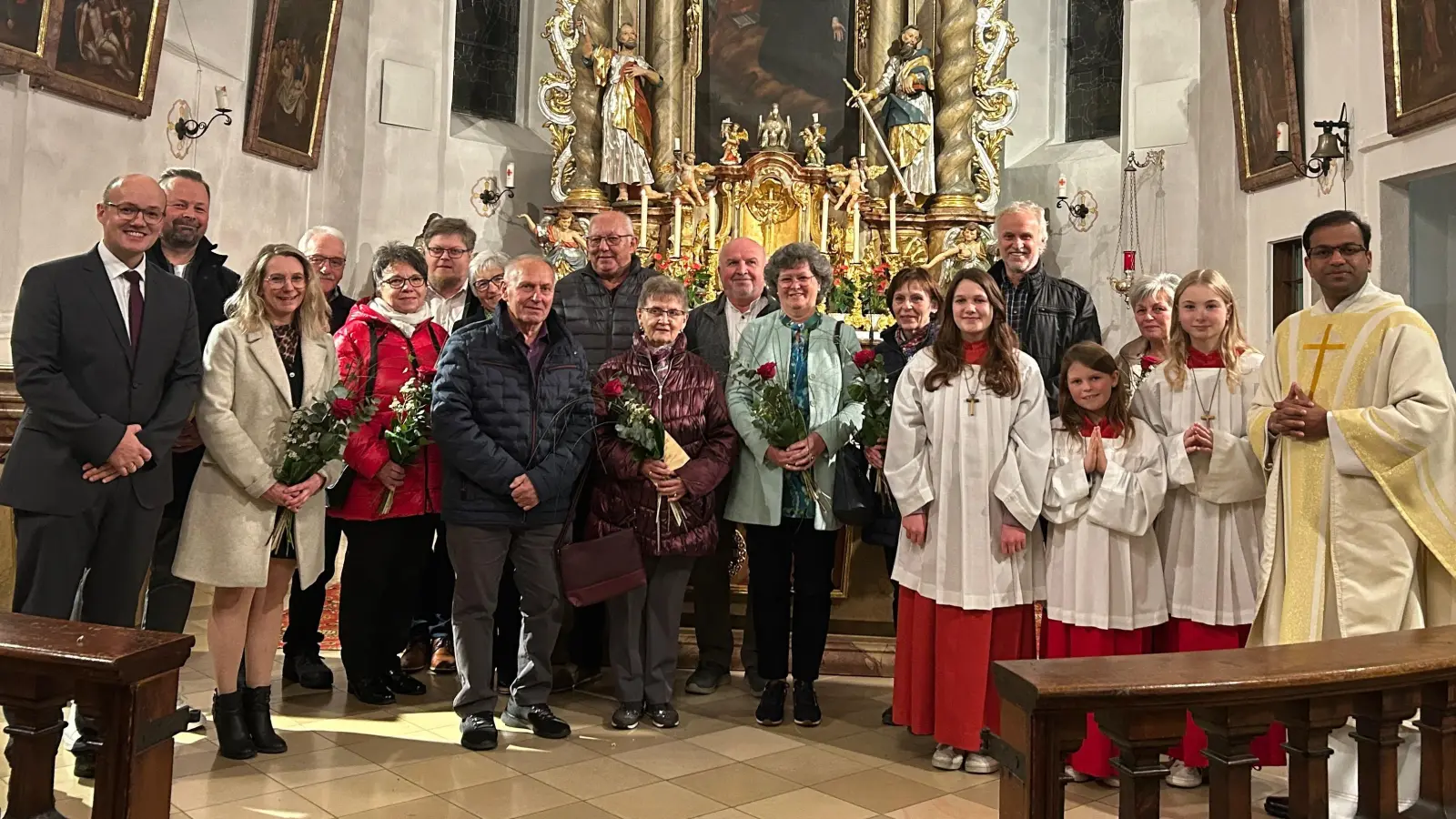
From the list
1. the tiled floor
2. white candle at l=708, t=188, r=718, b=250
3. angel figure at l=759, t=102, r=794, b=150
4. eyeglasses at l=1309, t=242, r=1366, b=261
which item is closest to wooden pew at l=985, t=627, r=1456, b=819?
the tiled floor

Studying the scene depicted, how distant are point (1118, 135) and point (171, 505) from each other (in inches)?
403

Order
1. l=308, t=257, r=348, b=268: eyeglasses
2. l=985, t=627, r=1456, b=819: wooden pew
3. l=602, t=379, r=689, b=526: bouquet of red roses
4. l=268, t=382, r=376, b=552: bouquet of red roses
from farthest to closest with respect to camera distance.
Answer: l=308, t=257, r=348, b=268: eyeglasses
l=602, t=379, r=689, b=526: bouquet of red roses
l=268, t=382, r=376, b=552: bouquet of red roses
l=985, t=627, r=1456, b=819: wooden pew

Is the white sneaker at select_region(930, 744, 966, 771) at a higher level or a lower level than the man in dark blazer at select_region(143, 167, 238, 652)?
lower

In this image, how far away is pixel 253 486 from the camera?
3715 mm

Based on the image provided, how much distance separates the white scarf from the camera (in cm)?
436

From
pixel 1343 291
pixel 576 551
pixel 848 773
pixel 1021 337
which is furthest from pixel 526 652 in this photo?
pixel 1343 291

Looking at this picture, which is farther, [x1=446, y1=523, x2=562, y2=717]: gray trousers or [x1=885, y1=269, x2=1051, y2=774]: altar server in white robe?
[x1=446, y1=523, x2=562, y2=717]: gray trousers

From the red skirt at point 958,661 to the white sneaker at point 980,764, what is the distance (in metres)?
0.06

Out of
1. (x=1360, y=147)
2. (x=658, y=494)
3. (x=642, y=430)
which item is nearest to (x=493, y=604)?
(x=658, y=494)

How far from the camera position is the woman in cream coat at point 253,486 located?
371 centimetres

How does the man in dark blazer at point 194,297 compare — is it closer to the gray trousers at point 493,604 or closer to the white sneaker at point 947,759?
the gray trousers at point 493,604

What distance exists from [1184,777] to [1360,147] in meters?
5.51

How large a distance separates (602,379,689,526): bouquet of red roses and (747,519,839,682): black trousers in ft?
1.36

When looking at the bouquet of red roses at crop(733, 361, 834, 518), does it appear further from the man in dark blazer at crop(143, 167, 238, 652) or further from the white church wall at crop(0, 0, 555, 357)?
the white church wall at crop(0, 0, 555, 357)
